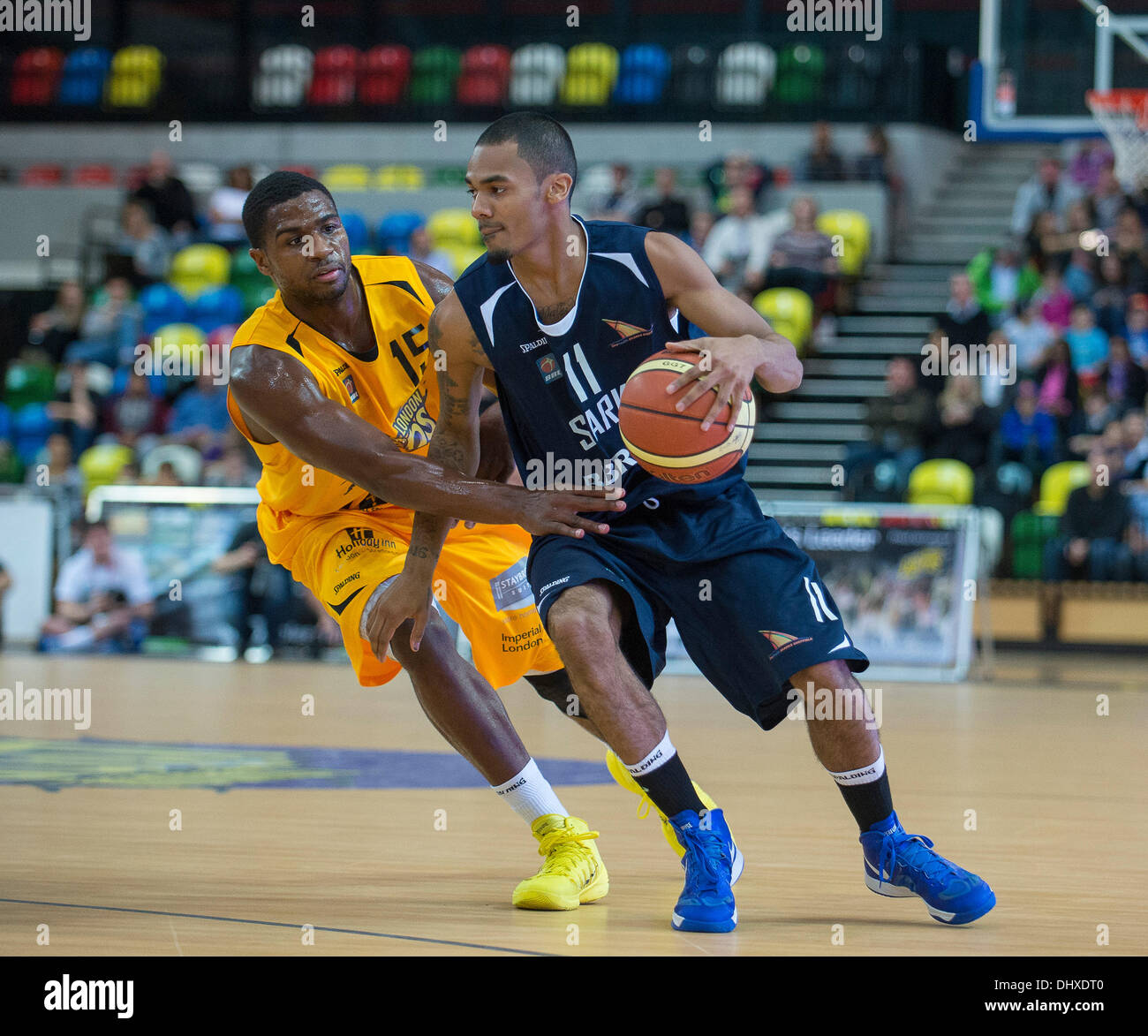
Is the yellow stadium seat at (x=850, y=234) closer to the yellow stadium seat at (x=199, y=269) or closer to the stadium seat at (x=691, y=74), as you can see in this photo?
the stadium seat at (x=691, y=74)

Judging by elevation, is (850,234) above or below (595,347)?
above

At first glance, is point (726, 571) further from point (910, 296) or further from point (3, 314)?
point (3, 314)

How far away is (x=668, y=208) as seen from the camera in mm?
15492

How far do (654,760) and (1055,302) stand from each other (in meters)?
11.0

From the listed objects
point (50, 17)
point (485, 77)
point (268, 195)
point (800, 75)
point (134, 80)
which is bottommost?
point (268, 195)

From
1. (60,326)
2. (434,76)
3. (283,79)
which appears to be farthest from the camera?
(283,79)

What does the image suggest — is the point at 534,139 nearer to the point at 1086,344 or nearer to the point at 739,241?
the point at 1086,344

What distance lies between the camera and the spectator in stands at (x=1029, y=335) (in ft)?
44.6

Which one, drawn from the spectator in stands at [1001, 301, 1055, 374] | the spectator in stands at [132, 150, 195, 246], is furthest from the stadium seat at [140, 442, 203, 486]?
the spectator in stands at [1001, 301, 1055, 374]

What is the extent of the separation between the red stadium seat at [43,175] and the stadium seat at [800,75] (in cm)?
874

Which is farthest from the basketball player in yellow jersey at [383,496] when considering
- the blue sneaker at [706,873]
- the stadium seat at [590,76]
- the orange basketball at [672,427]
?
the stadium seat at [590,76]

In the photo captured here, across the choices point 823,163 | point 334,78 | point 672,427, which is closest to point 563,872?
point 672,427

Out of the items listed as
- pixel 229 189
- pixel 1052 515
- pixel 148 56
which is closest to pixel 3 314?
pixel 229 189

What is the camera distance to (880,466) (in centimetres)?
1271
